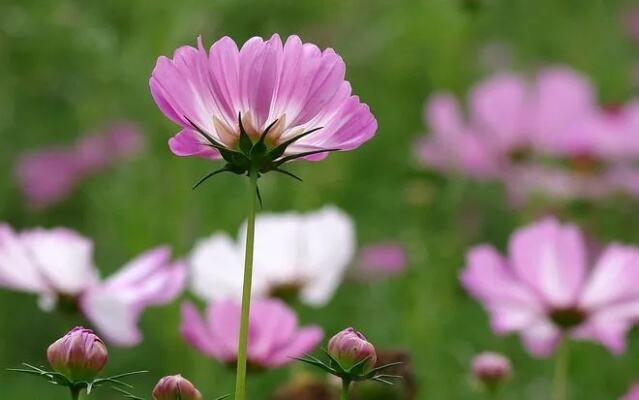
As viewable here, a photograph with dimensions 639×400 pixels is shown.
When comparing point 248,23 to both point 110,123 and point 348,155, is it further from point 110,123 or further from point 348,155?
point 110,123

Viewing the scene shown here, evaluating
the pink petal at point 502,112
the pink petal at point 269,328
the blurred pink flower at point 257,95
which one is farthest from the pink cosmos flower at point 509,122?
the blurred pink flower at point 257,95

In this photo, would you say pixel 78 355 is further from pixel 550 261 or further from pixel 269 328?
pixel 550 261

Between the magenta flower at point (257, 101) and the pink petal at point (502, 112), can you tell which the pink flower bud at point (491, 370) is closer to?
the magenta flower at point (257, 101)

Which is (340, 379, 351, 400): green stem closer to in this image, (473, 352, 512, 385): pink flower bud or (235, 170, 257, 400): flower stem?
(235, 170, 257, 400): flower stem

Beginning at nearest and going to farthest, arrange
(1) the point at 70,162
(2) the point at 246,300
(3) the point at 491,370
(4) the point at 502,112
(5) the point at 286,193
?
1. (2) the point at 246,300
2. (3) the point at 491,370
3. (4) the point at 502,112
4. (5) the point at 286,193
5. (1) the point at 70,162

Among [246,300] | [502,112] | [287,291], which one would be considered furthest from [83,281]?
[502,112]

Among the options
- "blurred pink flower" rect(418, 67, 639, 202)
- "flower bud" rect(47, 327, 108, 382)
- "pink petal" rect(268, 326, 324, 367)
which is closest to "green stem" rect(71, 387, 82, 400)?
"flower bud" rect(47, 327, 108, 382)
